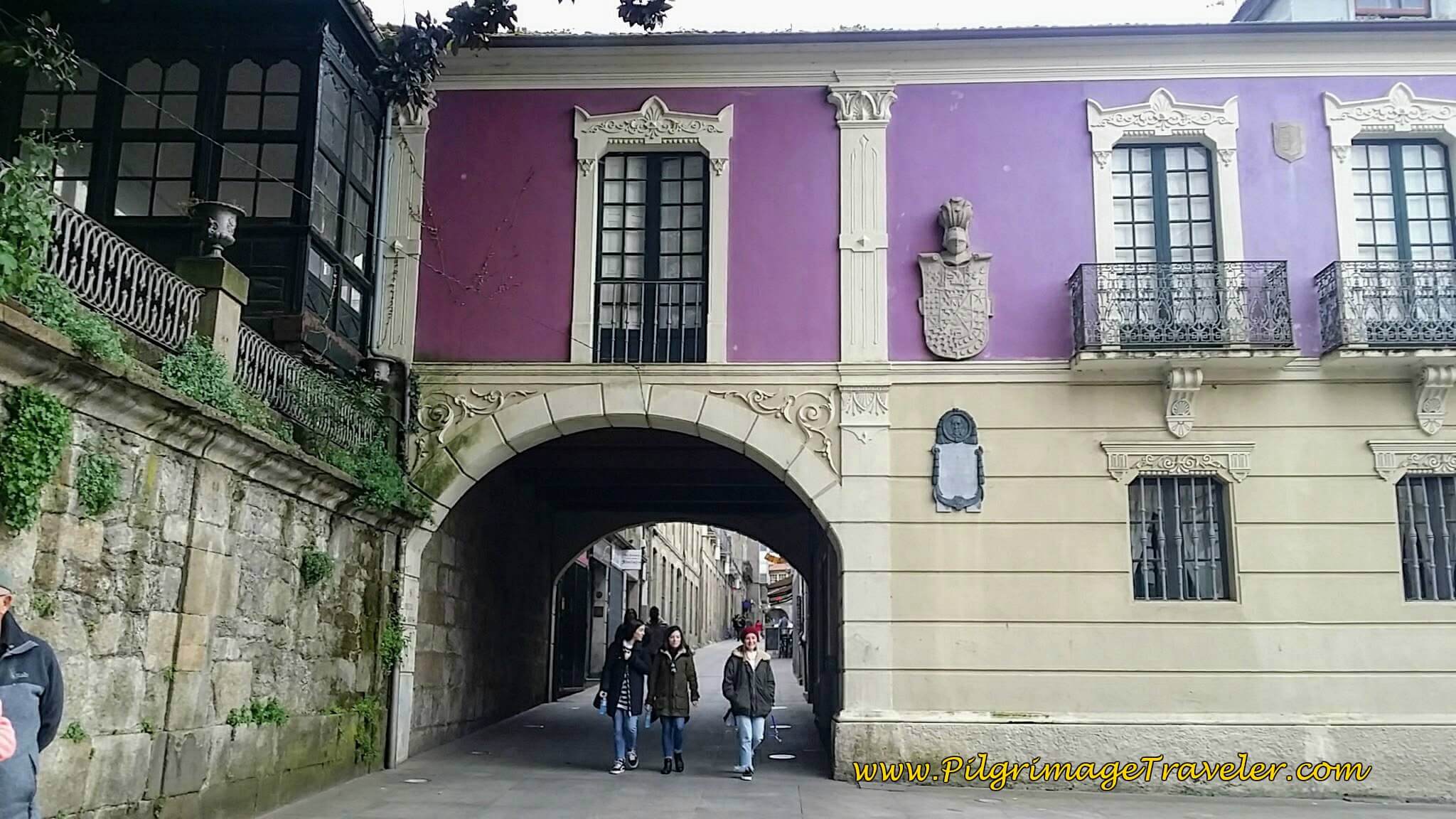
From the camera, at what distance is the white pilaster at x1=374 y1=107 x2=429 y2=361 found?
13.2 m

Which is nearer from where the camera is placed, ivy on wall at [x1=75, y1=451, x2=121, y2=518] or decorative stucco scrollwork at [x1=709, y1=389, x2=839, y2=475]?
ivy on wall at [x1=75, y1=451, x2=121, y2=518]

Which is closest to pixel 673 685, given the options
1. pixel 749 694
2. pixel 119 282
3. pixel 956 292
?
pixel 749 694

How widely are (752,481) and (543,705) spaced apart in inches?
241

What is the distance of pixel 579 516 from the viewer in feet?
72.6

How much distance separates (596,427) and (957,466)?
4.08 m

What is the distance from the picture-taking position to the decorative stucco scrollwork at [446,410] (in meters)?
13.1

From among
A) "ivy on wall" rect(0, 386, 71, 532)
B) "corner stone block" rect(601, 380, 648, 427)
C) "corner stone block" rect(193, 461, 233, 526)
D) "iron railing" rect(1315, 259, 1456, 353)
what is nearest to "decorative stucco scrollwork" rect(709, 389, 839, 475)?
"corner stone block" rect(601, 380, 648, 427)

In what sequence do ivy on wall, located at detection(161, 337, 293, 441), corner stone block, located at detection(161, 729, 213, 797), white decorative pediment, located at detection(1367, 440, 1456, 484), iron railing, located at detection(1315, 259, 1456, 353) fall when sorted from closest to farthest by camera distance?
corner stone block, located at detection(161, 729, 213, 797) → ivy on wall, located at detection(161, 337, 293, 441) → iron railing, located at detection(1315, 259, 1456, 353) → white decorative pediment, located at detection(1367, 440, 1456, 484)

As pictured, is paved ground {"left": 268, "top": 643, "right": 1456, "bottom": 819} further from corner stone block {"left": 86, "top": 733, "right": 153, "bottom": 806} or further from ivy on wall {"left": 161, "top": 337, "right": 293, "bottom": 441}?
ivy on wall {"left": 161, "top": 337, "right": 293, "bottom": 441}

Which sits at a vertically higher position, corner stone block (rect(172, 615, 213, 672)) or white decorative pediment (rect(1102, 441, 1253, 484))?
white decorative pediment (rect(1102, 441, 1253, 484))

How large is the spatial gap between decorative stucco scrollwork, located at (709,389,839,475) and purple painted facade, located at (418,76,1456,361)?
0.44 metres

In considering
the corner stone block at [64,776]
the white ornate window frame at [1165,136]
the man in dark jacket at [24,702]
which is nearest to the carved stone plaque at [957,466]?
the white ornate window frame at [1165,136]

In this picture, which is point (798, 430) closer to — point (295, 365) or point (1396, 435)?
point (295, 365)

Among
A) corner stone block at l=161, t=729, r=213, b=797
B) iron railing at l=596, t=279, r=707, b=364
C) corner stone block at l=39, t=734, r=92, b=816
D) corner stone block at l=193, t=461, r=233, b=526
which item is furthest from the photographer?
iron railing at l=596, t=279, r=707, b=364
